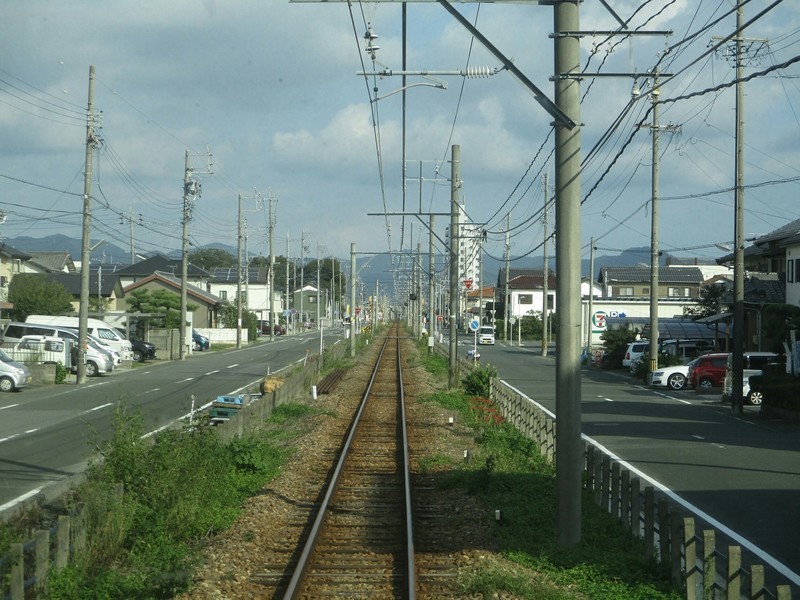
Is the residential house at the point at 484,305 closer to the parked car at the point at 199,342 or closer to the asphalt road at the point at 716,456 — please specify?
the parked car at the point at 199,342

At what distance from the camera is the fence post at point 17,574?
7.14 meters

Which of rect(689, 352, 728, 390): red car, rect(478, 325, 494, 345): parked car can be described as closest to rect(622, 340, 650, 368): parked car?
rect(689, 352, 728, 390): red car

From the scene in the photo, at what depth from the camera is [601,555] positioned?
9.55 metres

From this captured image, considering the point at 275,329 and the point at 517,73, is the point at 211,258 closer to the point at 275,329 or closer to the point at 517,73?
the point at 275,329

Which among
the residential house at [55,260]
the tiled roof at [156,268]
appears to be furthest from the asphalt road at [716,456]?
the residential house at [55,260]

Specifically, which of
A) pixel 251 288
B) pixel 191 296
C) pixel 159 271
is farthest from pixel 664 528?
pixel 251 288

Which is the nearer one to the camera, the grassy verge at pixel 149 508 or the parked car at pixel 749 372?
the grassy verge at pixel 149 508

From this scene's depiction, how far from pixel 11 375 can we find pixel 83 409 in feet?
21.8

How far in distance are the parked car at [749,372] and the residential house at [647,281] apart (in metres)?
59.9

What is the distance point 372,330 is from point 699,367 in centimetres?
6668

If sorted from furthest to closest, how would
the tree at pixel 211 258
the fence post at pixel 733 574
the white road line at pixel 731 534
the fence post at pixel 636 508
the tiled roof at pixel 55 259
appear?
the tree at pixel 211 258
the tiled roof at pixel 55 259
the fence post at pixel 636 508
the white road line at pixel 731 534
the fence post at pixel 733 574

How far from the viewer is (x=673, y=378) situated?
37625 mm

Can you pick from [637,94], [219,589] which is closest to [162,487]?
[219,589]

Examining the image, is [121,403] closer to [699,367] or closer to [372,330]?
[699,367]
